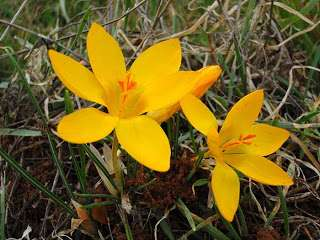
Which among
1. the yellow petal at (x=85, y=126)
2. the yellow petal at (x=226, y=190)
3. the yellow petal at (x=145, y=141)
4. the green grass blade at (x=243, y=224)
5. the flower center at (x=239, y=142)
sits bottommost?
the green grass blade at (x=243, y=224)

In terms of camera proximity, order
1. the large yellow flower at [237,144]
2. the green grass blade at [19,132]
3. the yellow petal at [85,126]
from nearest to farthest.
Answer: the yellow petal at [85,126], the large yellow flower at [237,144], the green grass blade at [19,132]

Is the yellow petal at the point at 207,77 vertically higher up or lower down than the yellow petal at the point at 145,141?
higher up

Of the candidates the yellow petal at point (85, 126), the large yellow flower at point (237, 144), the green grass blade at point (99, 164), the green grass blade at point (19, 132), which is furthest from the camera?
the green grass blade at point (19, 132)

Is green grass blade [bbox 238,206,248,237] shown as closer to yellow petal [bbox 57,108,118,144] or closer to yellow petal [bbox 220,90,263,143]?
yellow petal [bbox 220,90,263,143]

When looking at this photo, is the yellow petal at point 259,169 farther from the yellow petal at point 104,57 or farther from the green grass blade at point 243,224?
Answer: the yellow petal at point 104,57

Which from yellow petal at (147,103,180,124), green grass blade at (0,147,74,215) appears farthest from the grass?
yellow petal at (147,103,180,124)

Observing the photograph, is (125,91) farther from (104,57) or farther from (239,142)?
(239,142)

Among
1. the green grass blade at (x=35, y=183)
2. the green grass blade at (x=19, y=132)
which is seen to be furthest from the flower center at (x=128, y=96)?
the green grass blade at (x=19, y=132)

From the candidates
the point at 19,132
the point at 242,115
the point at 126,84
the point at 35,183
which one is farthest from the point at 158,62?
the point at 19,132
